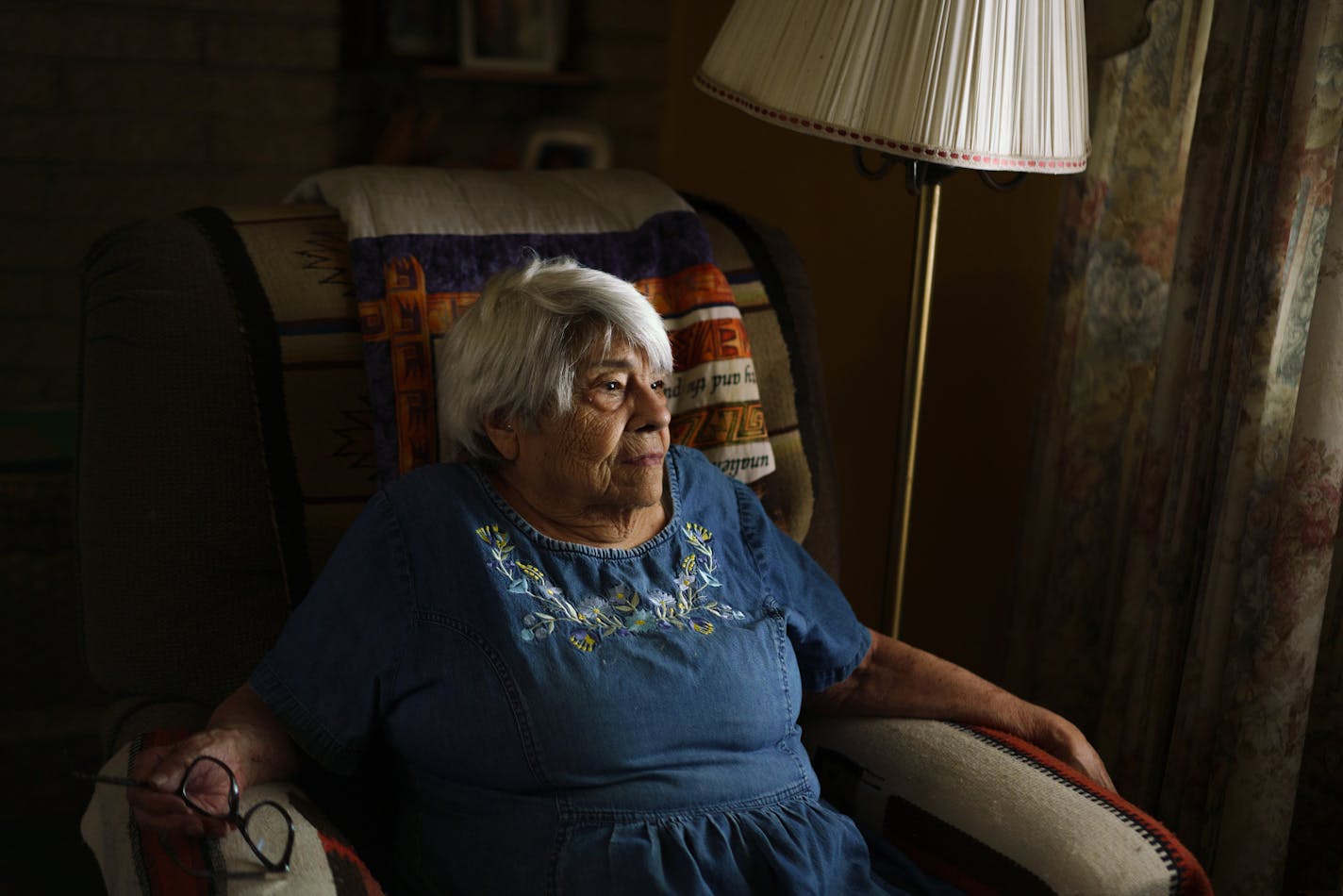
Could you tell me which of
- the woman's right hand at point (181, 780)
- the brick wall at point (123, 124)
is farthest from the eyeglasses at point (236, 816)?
the brick wall at point (123, 124)

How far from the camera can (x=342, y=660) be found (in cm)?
123

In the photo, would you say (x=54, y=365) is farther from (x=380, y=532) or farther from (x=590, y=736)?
(x=590, y=736)

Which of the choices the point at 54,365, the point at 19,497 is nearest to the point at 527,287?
the point at 19,497

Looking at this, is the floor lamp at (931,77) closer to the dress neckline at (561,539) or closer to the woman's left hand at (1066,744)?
the dress neckline at (561,539)

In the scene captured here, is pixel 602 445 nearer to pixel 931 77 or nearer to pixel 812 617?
pixel 812 617

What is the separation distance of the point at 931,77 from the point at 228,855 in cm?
105

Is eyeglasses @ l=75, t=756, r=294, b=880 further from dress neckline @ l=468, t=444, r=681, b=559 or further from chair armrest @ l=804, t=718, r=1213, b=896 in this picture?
chair armrest @ l=804, t=718, r=1213, b=896

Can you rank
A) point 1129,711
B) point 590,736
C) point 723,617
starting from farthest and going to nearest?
point 1129,711
point 723,617
point 590,736

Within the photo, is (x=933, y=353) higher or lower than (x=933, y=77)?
lower

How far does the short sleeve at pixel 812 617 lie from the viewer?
1.44 metres

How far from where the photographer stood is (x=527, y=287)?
1353 mm

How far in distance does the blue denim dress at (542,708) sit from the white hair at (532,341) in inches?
3.4

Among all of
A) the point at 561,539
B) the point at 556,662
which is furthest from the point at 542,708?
the point at 561,539

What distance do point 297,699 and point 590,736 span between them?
284 millimetres
